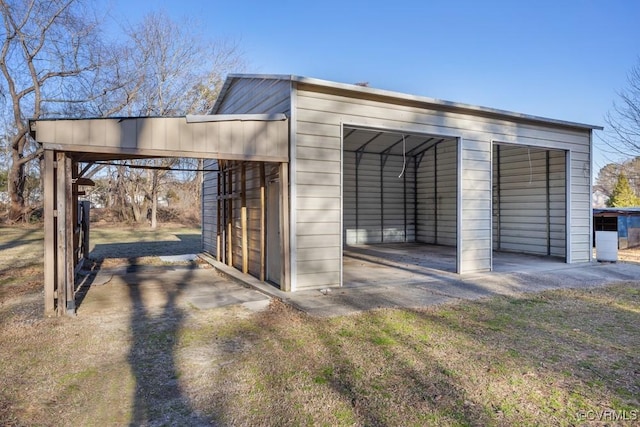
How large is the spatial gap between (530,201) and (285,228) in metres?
7.34

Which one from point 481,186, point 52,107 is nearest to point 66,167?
point 481,186

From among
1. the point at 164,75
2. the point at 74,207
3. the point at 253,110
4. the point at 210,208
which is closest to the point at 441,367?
the point at 253,110

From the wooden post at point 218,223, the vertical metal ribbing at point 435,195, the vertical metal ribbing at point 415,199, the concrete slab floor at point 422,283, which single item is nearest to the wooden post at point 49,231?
the concrete slab floor at point 422,283

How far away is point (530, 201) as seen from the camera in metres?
9.92

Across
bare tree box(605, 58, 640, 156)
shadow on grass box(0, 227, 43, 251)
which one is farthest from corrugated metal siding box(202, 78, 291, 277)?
bare tree box(605, 58, 640, 156)

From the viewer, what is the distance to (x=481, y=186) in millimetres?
7102

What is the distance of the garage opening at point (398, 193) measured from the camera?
12.3 m

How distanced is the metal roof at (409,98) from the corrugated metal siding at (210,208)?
1.81 meters

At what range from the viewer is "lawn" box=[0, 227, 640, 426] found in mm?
2301

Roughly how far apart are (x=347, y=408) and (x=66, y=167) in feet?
13.1

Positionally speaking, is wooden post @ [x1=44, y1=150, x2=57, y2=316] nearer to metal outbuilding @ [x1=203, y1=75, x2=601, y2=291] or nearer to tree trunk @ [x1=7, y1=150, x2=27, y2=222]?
metal outbuilding @ [x1=203, y1=75, x2=601, y2=291]

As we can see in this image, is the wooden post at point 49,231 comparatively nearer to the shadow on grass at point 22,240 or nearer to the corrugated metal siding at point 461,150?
the corrugated metal siding at point 461,150

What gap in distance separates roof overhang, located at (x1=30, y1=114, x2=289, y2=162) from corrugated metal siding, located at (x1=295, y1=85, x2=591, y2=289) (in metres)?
0.43

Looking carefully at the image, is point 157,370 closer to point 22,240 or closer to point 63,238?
point 63,238
